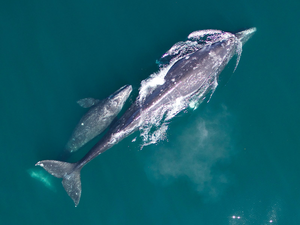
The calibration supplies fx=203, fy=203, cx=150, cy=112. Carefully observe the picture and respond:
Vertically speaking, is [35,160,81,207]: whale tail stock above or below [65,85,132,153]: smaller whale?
below

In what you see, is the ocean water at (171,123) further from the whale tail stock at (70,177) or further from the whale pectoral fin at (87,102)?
the whale tail stock at (70,177)

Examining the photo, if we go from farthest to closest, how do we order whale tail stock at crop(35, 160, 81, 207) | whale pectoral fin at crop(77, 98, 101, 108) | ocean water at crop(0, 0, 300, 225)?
ocean water at crop(0, 0, 300, 225)
whale pectoral fin at crop(77, 98, 101, 108)
whale tail stock at crop(35, 160, 81, 207)

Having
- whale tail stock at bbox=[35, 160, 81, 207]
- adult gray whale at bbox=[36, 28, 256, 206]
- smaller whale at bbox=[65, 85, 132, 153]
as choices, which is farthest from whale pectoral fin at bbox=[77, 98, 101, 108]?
whale tail stock at bbox=[35, 160, 81, 207]

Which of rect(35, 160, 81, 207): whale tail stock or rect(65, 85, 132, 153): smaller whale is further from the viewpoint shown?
rect(65, 85, 132, 153): smaller whale

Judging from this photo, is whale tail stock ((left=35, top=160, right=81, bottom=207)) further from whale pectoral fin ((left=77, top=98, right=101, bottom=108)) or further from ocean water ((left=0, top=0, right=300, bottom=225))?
whale pectoral fin ((left=77, top=98, right=101, bottom=108))

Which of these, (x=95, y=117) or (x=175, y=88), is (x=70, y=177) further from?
(x=175, y=88)

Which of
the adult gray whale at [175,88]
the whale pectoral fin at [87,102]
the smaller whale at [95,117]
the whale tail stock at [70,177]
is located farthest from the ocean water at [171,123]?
the whale tail stock at [70,177]
